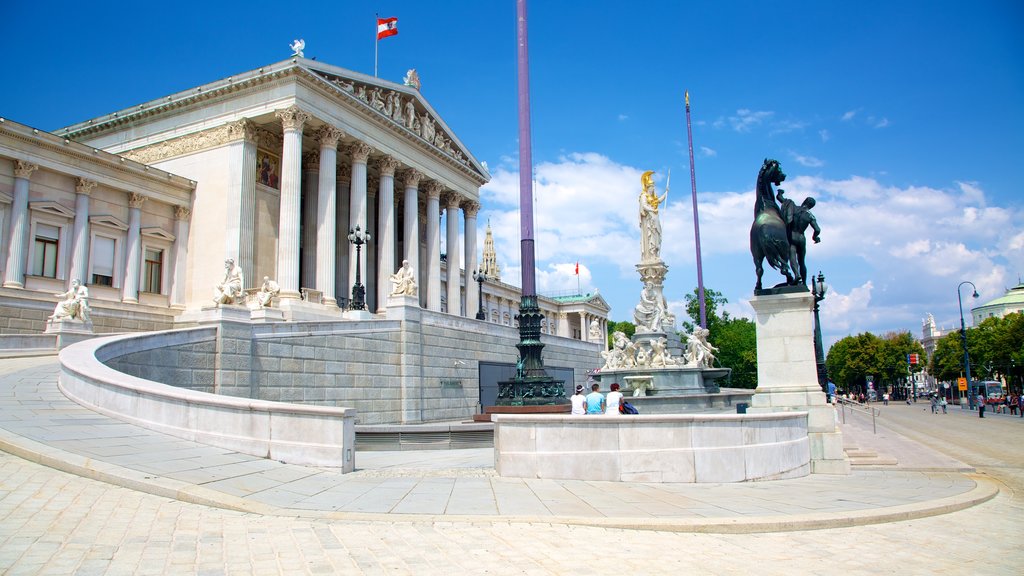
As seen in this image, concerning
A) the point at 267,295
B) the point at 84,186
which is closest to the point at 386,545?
the point at 267,295

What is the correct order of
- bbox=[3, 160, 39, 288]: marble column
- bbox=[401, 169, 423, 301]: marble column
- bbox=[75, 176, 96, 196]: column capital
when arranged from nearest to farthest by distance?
bbox=[3, 160, 39, 288]: marble column
bbox=[75, 176, 96, 196]: column capital
bbox=[401, 169, 423, 301]: marble column

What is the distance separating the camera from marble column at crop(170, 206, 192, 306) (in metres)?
38.0

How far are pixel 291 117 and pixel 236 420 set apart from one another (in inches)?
1150

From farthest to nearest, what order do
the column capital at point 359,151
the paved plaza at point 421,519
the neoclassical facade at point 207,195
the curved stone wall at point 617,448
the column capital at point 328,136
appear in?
1. the column capital at point 359,151
2. the column capital at point 328,136
3. the neoclassical facade at point 207,195
4. the curved stone wall at point 617,448
5. the paved plaza at point 421,519

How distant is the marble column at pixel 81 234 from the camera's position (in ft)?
109

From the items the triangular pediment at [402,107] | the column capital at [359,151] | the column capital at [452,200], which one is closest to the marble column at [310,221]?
the column capital at [359,151]

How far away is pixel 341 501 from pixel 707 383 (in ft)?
86.1

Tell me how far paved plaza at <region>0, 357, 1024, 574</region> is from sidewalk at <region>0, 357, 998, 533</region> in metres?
0.03

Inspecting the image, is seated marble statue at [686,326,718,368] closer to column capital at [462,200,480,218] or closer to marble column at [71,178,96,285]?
column capital at [462,200,480,218]

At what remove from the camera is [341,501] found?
8.18m

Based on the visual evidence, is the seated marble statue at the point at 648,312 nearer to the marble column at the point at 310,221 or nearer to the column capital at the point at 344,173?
the marble column at the point at 310,221

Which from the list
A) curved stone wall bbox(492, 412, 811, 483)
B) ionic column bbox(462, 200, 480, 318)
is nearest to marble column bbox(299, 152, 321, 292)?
ionic column bbox(462, 200, 480, 318)

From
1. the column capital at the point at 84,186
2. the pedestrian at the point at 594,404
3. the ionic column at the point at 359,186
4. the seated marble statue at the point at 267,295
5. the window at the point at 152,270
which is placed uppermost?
the ionic column at the point at 359,186

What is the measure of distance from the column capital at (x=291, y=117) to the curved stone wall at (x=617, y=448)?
1204 inches
